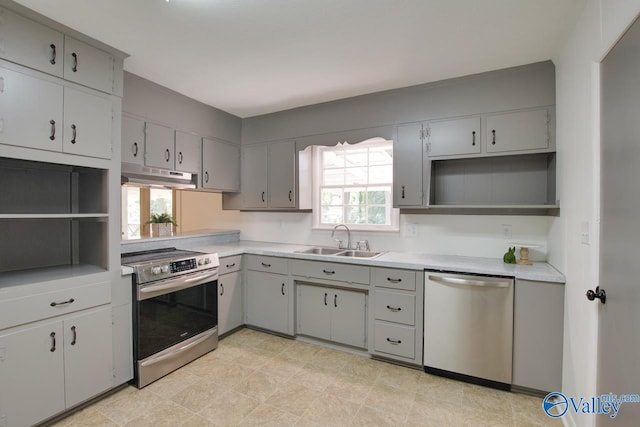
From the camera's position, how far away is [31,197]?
2.17 m

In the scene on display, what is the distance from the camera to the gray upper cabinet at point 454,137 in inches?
101

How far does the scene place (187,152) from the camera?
10.1ft

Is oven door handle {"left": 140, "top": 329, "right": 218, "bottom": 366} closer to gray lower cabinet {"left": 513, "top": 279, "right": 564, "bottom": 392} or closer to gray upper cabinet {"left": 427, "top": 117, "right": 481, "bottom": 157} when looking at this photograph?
gray lower cabinet {"left": 513, "top": 279, "right": 564, "bottom": 392}

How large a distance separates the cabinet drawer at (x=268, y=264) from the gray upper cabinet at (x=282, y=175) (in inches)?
26.6

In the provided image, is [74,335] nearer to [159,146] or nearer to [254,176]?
[159,146]

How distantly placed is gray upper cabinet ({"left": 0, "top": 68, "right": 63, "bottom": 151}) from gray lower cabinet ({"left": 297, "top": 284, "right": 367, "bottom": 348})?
2262 mm

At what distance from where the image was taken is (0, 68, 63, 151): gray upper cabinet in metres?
1.69

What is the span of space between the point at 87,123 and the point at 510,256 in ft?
11.1

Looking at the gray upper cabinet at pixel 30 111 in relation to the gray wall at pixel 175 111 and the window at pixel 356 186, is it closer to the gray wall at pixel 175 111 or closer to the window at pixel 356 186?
the gray wall at pixel 175 111

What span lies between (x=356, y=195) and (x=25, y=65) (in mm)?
2820

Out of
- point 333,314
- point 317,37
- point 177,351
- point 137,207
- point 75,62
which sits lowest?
point 177,351

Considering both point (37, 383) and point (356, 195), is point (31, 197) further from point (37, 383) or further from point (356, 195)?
point (356, 195)

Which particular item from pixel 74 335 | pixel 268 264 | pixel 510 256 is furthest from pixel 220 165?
pixel 510 256

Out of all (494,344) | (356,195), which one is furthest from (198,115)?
(494,344)
